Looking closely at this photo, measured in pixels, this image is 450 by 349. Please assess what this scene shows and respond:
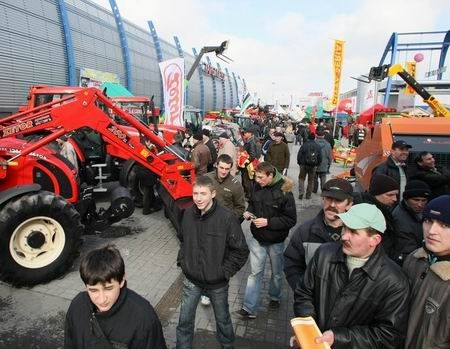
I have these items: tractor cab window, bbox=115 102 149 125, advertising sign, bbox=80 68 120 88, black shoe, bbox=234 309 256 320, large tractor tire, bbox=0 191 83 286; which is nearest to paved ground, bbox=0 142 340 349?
black shoe, bbox=234 309 256 320

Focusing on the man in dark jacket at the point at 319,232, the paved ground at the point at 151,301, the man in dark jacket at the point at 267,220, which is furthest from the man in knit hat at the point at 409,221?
the paved ground at the point at 151,301

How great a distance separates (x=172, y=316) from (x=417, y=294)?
2851 millimetres

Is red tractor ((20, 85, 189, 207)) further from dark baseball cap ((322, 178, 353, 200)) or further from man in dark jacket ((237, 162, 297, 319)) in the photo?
dark baseball cap ((322, 178, 353, 200))

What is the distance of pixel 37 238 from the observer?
4.76 metres

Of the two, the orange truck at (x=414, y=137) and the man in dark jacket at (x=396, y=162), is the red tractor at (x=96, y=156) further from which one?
the man in dark jacket at (x=396, y=162)

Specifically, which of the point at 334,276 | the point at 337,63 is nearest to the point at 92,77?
the point at 337,63

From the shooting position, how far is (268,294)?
15.3ft

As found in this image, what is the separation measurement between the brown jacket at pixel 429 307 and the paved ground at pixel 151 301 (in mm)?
1929

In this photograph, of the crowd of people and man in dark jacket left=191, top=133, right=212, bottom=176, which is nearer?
the crowd of people

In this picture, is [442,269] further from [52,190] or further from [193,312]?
[52,190]

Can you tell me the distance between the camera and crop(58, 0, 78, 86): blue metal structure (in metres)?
18.9

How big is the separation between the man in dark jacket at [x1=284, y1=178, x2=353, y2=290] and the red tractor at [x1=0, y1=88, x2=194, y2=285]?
3340 mm

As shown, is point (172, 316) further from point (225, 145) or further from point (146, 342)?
point (225, 145)

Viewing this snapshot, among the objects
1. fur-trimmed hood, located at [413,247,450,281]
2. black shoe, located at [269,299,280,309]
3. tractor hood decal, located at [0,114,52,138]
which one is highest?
tractor hood decal, located at [0,114,52,138]
